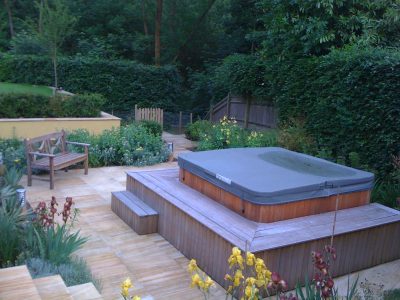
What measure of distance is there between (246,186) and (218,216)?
43cm

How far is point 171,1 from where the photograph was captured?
22062 mm

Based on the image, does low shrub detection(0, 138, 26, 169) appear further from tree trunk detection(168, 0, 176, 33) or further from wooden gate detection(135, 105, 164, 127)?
tree trunk detection(168, 0, 176, 33)

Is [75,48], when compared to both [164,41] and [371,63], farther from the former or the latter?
[371,63]

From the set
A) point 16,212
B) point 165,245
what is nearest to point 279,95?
point 165,245

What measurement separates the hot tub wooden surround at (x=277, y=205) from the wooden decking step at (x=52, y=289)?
202cm

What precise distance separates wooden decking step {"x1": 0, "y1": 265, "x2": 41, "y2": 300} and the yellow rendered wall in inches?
270

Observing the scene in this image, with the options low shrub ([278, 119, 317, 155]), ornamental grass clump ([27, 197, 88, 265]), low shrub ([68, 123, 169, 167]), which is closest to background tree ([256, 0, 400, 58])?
low shrub ([278, 119, 317, 155])

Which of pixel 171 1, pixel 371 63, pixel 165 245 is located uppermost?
pixel 171 1

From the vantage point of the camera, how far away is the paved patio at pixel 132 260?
3965 millimetres

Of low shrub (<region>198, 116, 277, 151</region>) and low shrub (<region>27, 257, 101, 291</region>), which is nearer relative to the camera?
low shrub (<region>27, 257, 101, 291</region>)

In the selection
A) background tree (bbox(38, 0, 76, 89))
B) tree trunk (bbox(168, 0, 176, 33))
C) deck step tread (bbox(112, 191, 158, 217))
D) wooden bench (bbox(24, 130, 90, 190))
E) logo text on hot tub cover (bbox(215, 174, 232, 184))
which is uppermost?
tree trunk (bbox(168, 0, 176, 33))

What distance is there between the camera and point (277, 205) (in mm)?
4391

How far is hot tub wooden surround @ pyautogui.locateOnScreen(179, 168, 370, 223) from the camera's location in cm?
438

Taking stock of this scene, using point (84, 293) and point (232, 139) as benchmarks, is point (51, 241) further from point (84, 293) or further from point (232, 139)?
point (232, 139)
